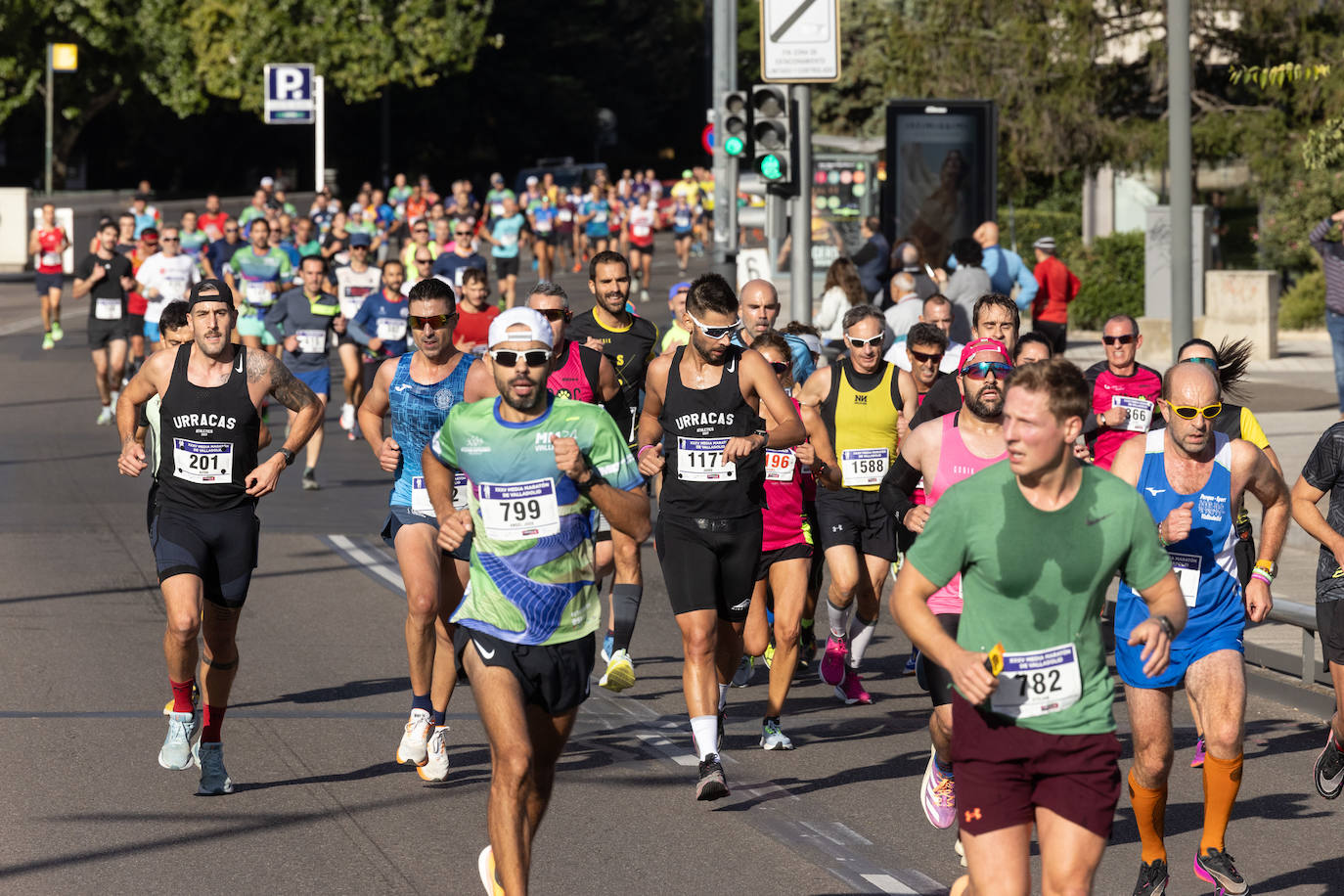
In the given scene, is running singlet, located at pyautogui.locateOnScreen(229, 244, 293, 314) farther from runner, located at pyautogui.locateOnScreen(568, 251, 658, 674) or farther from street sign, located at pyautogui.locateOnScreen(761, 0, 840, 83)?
runner, located at pyautogui.locateOnScreen(568, 251, 658, 674)

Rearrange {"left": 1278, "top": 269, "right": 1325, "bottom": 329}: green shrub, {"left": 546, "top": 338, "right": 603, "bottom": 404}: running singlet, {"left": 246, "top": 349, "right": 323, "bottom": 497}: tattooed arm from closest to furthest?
{"left": 246, "top": 349, "right": 323, "bottom": 497}: tattooed arm < {"left": 546, "top": 338, "right": 603, "bottom": 404}: running singlet < {"left": 1278, "top": 269, "right": 1325, "bottom": 329}: green shrub

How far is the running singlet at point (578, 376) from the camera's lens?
9.94 meters

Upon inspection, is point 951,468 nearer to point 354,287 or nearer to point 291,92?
point 354,287

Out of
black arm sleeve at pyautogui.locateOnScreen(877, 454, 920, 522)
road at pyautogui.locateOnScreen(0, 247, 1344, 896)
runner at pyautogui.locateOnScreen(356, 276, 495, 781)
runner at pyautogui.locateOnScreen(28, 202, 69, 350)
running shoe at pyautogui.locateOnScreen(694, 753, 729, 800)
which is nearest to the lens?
road at pyautogui.locateOnScreen(0, 247, 1344, 896)

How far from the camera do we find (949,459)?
23.1 ft

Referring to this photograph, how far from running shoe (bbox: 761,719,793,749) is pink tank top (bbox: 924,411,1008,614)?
1.73 meters

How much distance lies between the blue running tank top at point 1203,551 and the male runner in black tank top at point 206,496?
11.0ft

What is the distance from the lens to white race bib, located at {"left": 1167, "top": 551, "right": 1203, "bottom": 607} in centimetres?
668

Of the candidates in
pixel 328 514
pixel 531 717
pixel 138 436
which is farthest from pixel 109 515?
pixel 531 717

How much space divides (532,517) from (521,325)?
58 cm

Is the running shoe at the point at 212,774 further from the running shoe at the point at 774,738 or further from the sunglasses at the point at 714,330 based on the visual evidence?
the sunglasses at the point at 714,330

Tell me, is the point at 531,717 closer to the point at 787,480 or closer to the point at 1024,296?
the point at 787,480

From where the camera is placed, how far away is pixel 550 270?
127 feet

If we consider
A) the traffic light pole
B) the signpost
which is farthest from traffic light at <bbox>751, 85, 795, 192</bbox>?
the signpost
